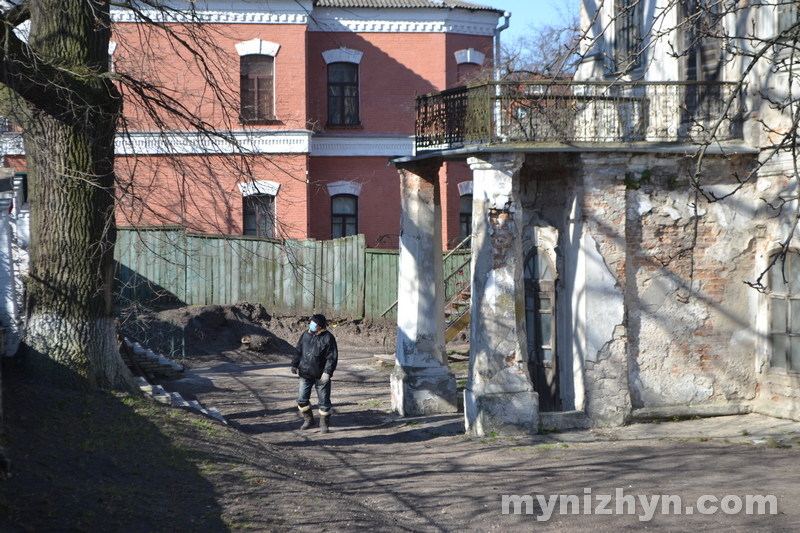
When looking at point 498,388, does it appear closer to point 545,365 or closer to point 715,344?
point 545,365

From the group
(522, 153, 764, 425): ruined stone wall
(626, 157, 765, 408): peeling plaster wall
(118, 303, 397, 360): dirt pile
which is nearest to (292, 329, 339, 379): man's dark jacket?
(522, 153, 764, 425): ruined stone wall

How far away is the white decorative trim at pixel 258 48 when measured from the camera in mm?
22109

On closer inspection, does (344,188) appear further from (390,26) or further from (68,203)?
(68,203)

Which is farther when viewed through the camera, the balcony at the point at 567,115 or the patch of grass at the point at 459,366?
the patch of grass at the point at 459,366

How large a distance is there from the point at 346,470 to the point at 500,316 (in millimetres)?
2943

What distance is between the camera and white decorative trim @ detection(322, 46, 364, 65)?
2380cm

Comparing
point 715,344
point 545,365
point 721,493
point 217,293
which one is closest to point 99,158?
point 545,365

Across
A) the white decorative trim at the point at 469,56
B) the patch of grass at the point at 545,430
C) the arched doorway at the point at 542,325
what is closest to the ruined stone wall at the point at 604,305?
the patch of grass at the point at 545,430

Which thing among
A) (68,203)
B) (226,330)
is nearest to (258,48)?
(226,330)

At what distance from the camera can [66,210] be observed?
350 inches

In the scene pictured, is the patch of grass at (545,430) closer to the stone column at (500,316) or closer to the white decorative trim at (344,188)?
the stone column at (500,316)

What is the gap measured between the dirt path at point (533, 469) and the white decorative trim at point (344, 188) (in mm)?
11773

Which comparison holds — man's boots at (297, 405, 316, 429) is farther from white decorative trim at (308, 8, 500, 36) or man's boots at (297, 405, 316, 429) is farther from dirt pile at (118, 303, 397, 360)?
white decorative trim at (308, 8, 500, 36)

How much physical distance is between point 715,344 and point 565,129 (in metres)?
→ 3.78
